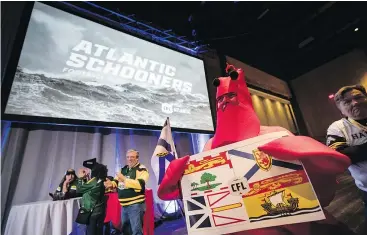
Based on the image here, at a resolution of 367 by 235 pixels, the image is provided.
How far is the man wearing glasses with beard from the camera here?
92 cm

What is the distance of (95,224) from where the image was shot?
68.9 inches

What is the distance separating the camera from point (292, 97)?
22.0 feet

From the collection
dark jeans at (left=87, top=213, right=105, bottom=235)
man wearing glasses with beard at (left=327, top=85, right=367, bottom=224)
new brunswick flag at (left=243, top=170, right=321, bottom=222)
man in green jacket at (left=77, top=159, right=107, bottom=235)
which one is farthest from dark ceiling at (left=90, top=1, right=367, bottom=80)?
new brunswick flag at (left=243, top=170, right=321, bottom=222)

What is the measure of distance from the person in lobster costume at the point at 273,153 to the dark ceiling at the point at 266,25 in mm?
2884

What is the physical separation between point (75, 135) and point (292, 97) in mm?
6388

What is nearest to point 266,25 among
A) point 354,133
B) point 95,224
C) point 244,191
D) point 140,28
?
point 140,28

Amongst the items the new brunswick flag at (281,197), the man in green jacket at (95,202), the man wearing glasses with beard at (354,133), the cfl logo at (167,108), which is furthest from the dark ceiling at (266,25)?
the new brunswick flag at (281,197)

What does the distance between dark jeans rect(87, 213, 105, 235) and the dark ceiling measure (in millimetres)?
2848

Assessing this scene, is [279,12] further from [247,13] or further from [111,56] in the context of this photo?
[111,56]

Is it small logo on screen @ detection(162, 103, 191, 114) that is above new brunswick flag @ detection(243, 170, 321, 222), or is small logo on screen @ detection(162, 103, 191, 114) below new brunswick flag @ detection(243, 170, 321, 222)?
above

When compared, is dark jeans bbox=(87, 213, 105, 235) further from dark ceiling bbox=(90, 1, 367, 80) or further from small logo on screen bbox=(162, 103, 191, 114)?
dark ceiling bbox=(90, 1, 367, 80)

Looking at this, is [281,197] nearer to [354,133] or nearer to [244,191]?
[244,191]

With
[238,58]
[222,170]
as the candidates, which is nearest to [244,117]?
[222,170]

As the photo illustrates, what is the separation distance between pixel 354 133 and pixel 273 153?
54 cm
